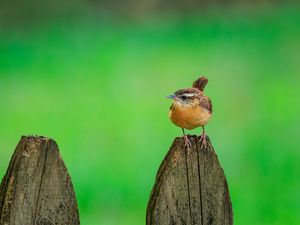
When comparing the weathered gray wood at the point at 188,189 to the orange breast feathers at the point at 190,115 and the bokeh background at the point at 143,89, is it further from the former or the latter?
the bokeh background at the point at 143,89

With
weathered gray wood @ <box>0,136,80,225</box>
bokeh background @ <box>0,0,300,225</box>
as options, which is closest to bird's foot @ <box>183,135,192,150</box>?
weathered gray wood @ <box>0,136,80,225</box>

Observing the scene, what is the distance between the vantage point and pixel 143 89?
9.85 metres

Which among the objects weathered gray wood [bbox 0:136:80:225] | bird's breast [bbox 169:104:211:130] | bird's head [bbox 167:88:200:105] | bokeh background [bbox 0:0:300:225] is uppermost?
bokeh background [bbox 0:0:300:225]

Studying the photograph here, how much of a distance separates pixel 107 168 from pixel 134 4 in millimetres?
5429

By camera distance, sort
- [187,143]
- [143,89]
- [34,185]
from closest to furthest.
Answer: [34,185] < [187,143] < [143,89]

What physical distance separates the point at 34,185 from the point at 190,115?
1.23m

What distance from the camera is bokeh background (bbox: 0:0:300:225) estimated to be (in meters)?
7.74

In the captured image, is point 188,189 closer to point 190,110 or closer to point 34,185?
point 34,185

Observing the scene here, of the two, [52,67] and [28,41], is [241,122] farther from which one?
[28,41]

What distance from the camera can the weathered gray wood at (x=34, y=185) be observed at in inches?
167

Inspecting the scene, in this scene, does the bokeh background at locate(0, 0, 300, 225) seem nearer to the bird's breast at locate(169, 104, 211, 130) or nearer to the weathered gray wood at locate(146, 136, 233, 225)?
the bird's breast at locate(169, 104, 211, 130)

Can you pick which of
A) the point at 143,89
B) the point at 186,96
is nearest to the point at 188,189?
the point at 186,96

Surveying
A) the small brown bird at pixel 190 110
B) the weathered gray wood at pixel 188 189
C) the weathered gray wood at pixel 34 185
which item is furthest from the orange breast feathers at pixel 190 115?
the weathered gray wood at pixel 34 185

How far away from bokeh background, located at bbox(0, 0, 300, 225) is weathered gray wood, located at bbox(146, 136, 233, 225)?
2719 millimetres
